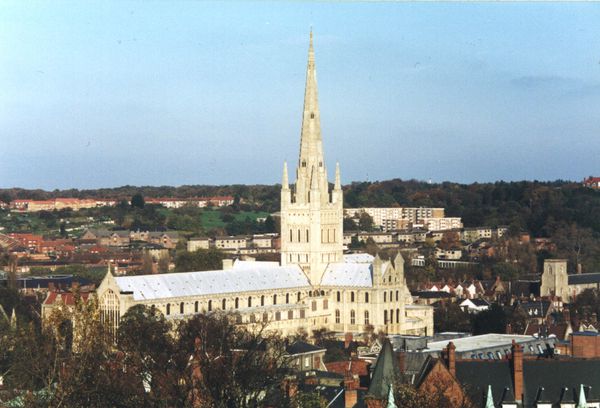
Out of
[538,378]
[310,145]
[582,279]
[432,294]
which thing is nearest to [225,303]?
[310,145]

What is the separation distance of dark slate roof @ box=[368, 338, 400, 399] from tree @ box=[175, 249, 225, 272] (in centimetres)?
8564

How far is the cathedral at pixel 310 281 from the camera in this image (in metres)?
113

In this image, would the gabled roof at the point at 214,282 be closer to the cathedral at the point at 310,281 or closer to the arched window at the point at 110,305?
the cathedral at the point at 310,281

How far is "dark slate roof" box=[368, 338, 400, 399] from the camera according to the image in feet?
187

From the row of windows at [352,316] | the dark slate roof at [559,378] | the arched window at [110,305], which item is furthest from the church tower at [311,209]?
the dark slate roof at [559,378]

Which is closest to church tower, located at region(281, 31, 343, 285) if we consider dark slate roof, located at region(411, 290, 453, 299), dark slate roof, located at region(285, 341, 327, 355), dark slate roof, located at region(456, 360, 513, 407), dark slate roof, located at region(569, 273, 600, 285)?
dark slate roof, located at region(411, 290, 453, 299)

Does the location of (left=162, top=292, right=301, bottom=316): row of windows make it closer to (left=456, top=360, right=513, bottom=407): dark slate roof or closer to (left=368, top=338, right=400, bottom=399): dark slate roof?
(left=456, top=360, right=513, bottom=407): dark slate roof

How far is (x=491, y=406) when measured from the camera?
5547 cm

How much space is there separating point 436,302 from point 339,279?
709 inches

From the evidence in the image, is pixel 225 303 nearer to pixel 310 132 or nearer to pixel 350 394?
pixel 310 132

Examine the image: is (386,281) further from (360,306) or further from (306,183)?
(306,183)

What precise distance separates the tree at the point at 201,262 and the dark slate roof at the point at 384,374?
85.6m

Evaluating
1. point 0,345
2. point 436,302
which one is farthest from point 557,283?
point 0,345

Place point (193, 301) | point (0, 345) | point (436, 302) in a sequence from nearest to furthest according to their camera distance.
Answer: point (0, 345), point (193, 301), point (436, 302)
